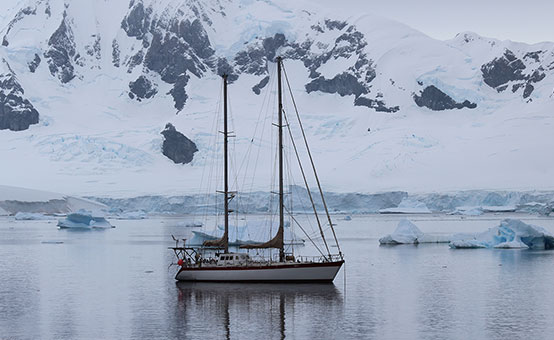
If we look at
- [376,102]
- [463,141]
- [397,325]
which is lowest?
[397,325]

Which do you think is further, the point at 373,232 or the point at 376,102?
the point at 376,102

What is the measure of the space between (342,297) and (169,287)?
26.8 ft

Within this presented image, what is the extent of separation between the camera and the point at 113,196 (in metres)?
136

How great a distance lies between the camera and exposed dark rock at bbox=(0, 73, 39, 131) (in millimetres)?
189250

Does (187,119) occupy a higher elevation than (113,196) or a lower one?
higher

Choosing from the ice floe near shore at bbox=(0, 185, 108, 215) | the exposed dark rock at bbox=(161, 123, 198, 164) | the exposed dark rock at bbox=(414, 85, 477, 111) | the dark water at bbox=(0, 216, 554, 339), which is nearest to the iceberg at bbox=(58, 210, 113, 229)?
the ice floe near shore at bbox=(0, 185, 108, 215)

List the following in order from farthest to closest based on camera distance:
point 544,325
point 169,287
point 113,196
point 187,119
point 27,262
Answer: point 187,119, point 113,196, point 27,262, point 169,287, point 544,325

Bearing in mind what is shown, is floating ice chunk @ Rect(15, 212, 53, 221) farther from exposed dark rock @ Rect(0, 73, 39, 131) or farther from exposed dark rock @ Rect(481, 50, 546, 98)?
exposed dark rock @ Rect(481, 50, 546, 98)

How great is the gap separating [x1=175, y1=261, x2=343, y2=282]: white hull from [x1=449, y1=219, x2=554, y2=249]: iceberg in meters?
22.4

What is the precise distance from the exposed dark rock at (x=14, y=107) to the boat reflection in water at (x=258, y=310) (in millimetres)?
164645

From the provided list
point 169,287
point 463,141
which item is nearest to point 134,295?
point 169,287

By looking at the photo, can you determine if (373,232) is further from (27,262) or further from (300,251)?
(27,262)

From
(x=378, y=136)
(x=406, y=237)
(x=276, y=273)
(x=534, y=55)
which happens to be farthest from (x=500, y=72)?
(x=276, y=273)

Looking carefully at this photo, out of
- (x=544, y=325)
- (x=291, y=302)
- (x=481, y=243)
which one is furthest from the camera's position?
(x=481, y=243)
